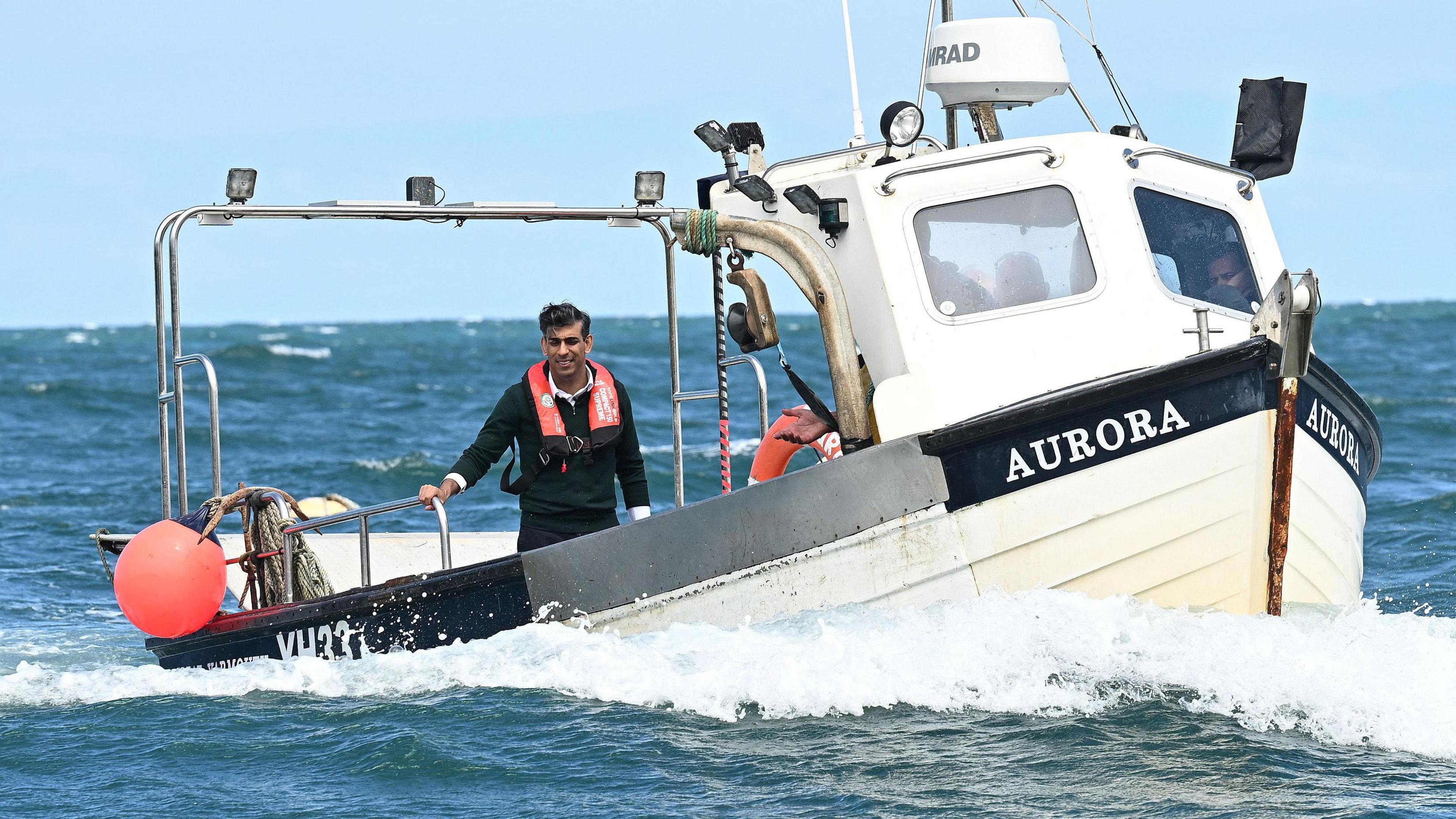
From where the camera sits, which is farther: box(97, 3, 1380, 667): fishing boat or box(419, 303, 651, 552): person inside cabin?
box(419, 303, 651, 552): person inside cabin

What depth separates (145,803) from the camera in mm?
5406

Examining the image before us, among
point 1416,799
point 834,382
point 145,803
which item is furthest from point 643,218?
point 1416,799

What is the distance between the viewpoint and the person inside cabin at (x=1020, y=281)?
6469 millimetres

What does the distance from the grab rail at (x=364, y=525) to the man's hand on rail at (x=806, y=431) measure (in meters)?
1.50

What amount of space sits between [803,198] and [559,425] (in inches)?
54.3

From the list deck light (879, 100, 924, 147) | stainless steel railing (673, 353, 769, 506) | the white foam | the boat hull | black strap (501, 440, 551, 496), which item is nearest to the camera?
the boat hull

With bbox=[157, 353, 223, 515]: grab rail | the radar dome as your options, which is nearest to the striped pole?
the radar dome

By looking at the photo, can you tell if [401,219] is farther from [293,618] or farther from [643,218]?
[293,618]

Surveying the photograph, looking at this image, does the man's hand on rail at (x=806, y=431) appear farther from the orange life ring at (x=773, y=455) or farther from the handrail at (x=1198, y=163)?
the handrail at (x=1198, y=163)

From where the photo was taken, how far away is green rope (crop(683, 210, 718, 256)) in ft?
22.9

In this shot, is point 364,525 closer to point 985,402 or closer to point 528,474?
point 528,474

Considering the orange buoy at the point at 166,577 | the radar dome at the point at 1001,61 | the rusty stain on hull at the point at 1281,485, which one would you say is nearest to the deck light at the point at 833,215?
the radar dome at the point at 1001,61

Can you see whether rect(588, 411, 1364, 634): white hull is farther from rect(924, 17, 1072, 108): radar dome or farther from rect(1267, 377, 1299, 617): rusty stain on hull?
rect(924, 17, 1072, 108): radar dome

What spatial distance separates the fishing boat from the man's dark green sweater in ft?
1.06
